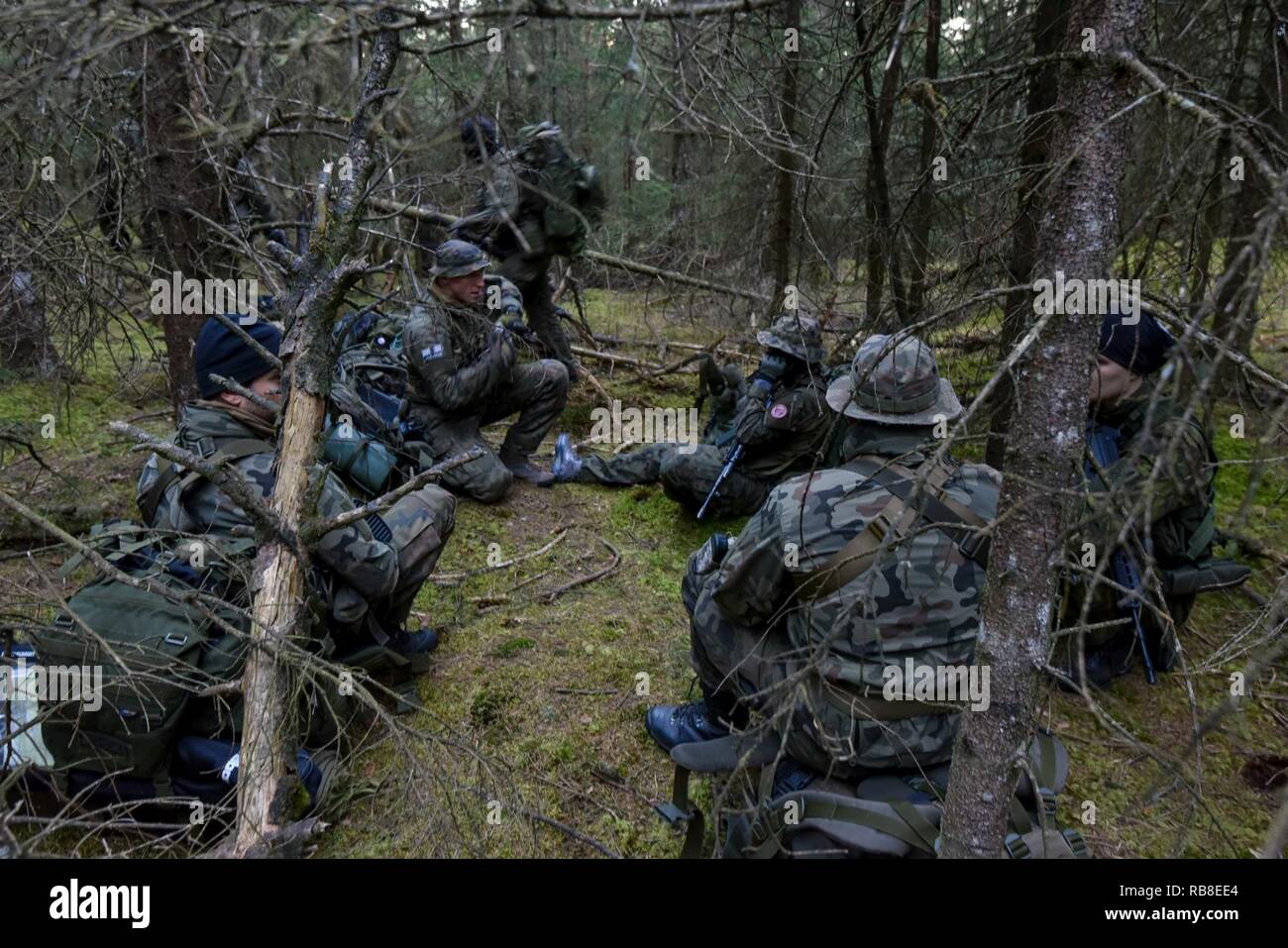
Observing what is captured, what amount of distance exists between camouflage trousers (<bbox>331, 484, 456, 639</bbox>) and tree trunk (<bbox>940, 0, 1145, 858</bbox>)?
2.72 metres

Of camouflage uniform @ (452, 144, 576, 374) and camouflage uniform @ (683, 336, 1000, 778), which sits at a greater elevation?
camouflage uniform @ (452, 144, 576, 374)

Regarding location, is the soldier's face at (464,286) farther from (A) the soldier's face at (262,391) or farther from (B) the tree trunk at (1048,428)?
(B) the tree trunk at (1048,428)

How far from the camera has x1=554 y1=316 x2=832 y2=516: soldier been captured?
5566mm

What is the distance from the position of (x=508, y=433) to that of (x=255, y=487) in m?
3.83

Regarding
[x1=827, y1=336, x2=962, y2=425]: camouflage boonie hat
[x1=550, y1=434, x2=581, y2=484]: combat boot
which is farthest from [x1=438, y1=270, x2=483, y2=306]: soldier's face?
[x1=827, y1=336, x2=962, y2=425]: camouflage boonie hat

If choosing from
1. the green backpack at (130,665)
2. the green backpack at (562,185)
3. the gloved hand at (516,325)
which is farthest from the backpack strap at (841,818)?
the green backpack at (562,185)

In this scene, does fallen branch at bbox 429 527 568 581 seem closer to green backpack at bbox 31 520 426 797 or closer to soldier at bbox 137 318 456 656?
soldier at bbox 137 318 456 656

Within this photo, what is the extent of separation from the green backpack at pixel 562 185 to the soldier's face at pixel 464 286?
1.49 meters

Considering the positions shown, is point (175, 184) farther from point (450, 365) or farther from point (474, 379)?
point (474, 379)

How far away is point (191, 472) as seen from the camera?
337cm

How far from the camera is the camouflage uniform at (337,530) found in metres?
3.43

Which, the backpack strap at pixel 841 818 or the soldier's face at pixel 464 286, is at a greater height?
the soldier's face at pixel 464 286

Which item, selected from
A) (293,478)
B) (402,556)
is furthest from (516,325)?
(293,478)

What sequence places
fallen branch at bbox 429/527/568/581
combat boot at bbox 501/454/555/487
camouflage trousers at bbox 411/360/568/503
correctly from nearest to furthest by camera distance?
1. fallen branch at bbox 429/527/568/581
2. camouflage trousers at bbox 411/360/568/503
3. combat boot at bbox 501/454/555/487
